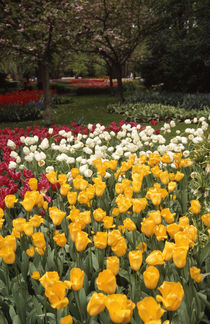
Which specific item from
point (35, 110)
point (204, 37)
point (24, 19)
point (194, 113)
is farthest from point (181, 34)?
point (24, 19)

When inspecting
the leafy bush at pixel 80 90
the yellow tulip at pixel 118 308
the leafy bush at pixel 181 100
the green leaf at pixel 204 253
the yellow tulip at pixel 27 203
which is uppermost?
the leafy bush at pixel 80 90

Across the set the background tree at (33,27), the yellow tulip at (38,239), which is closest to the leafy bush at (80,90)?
the background tree at (33,27)

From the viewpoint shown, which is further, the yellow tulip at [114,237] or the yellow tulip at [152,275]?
the yellow tulip at [114,237]

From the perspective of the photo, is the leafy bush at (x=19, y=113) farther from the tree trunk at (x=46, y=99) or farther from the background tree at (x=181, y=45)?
the background tree at (x=181, y=45)

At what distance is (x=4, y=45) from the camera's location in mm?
9383

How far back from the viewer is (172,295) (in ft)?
3.78

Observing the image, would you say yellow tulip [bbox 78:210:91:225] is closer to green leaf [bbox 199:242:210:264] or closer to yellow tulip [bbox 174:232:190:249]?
yellow tulip [bbox 174:232:190:249]

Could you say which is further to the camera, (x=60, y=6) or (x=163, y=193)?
(x=60, y=6)

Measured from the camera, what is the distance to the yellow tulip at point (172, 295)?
3.79 ft

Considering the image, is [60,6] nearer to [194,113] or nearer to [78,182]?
[194,113]

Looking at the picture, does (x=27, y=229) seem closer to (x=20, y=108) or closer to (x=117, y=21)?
(x=20, y=108)

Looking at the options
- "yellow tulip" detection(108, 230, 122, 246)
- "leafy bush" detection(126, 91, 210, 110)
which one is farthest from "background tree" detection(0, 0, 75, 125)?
"yellow tulip" detection(108, 230, 122, 246)

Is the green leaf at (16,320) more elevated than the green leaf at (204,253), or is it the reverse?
the green leaf at (204,253)

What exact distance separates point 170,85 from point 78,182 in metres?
16.4
